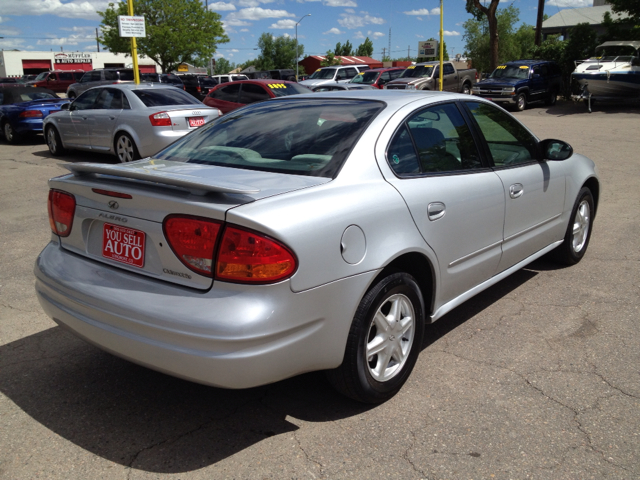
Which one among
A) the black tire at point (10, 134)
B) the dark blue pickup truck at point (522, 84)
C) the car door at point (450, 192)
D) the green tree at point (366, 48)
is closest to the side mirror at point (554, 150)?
the car door at point (450, 192)

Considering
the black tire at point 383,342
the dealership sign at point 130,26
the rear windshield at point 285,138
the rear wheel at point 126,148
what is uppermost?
the dealership sign at point 130,26

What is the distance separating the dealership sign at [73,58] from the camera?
8419cm

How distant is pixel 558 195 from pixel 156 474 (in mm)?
3653

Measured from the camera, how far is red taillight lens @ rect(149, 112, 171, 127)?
1023 cm

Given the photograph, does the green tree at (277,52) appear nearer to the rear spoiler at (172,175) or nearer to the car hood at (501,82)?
the car hood at (501,82)

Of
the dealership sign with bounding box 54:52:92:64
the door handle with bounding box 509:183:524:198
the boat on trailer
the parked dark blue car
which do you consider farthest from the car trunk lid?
the dealership sign with bounding box 54:52:92:64

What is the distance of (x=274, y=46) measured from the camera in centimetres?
9731

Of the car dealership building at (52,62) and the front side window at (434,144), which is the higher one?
the car dealership building at (52,62)

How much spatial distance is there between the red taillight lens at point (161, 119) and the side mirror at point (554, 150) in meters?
7.35

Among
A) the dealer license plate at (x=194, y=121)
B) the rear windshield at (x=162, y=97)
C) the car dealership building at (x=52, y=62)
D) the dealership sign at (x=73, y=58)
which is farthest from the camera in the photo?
the car dealership building at (x=52, y=62)

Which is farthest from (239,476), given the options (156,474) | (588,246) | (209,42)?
(209,42)

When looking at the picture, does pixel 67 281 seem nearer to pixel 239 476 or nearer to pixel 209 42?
pixel 239 476

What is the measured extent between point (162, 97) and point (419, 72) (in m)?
17.1

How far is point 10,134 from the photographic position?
49.4 ft
